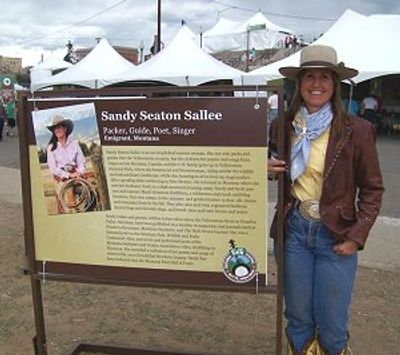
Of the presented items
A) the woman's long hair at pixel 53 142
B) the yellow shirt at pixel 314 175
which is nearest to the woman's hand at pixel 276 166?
the yellow shirt at pixel 314 175

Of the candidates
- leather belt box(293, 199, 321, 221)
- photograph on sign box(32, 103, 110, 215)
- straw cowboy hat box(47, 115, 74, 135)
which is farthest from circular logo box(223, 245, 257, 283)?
straw cowboy hat box(47, 115, 74, 135)

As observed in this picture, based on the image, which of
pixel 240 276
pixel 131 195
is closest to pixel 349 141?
pixel 240 276

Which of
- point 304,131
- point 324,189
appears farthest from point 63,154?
point 324,189

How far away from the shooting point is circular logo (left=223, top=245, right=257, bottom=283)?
3.13 metres

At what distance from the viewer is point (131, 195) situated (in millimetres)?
3213

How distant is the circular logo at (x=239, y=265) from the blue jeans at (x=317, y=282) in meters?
0.18

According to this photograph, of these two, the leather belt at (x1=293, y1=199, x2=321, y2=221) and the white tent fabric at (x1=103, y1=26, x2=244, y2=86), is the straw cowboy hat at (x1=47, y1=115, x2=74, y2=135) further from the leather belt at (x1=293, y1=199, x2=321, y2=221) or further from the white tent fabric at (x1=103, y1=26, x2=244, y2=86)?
the white tent fabric at (x1=103, y1=26, x2=244, y2=86)

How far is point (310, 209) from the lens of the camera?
9.93ft

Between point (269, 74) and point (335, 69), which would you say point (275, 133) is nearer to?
point (335, 69)

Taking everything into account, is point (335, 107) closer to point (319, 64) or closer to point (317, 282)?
point (319, 64)

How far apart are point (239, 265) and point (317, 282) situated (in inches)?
15.5

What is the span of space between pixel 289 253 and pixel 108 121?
1126mm

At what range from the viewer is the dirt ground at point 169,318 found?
419cm

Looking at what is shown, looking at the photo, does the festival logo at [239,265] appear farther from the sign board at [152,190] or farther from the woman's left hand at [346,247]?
the woman's left hand at [346,247]
